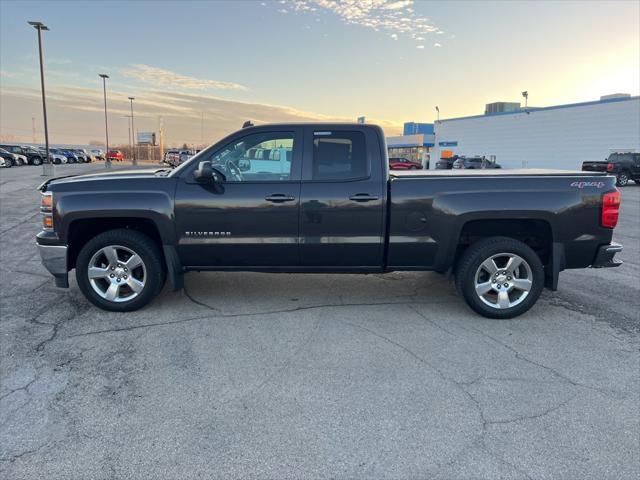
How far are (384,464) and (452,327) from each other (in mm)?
2227

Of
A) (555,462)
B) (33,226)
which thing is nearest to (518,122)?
(33,226)

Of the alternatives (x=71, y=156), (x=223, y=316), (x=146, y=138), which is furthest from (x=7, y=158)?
(x=146, y=138)

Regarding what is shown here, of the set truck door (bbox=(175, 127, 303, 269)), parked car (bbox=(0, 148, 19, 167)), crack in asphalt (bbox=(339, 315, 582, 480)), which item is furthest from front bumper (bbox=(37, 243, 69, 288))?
parked car (bbox=(0, 148, 19, 167))

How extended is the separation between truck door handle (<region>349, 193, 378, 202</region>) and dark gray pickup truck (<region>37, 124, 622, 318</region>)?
0.01m

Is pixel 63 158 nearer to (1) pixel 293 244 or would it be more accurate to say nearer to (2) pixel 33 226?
(2) pixel 33 226

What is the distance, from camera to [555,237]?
462cm

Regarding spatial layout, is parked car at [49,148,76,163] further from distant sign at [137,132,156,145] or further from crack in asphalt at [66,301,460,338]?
crack in asphalt at [66,301,460,338]

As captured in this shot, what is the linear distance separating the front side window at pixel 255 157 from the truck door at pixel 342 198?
223mm

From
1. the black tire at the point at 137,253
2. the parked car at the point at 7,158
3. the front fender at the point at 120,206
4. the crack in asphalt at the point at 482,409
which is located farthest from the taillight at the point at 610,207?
the parked car at the point at 7,158

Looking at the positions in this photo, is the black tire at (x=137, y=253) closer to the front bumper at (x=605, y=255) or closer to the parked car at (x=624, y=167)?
the front bumper at (x=605, y=255)

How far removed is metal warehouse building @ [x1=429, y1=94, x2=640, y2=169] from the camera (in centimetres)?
3400

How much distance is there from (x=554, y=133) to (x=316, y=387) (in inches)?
1705

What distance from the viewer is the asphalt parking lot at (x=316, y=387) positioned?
8.46ft

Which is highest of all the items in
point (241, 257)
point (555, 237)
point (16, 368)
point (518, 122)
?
point (518, 122)
